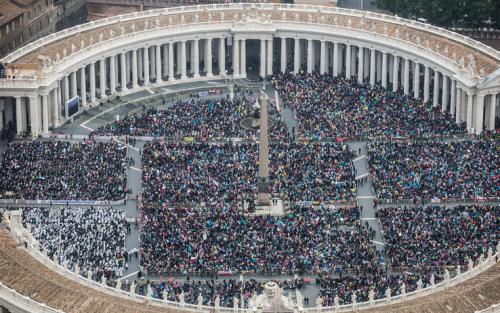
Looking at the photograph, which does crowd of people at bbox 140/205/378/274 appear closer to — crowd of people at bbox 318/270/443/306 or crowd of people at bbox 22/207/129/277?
crowd of people at bbox 318/270/443/306

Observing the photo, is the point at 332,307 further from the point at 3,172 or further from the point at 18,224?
the point at 3,172

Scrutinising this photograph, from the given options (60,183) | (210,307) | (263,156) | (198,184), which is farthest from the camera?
(60,183)

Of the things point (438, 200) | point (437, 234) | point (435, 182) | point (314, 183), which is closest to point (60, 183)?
point (314, 183)

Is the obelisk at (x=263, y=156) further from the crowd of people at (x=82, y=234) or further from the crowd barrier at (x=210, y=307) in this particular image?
the crowd barrier at (x=210, y=307)

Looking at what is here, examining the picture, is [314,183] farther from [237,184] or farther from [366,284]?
[366,284]

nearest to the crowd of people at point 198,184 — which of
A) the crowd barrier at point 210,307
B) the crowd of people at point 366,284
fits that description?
the crowd of people at point 366,284

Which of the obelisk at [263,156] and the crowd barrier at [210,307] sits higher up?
the obelisk at [263,156]

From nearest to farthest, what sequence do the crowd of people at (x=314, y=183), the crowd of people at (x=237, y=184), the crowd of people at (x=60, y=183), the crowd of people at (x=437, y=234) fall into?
the crowd of people at (x=437, y=234) → the crowd of people at (x=237, y=184) → the crowd of people at (x=314, y=183) → the crowd of people at (x=60, y=183)
